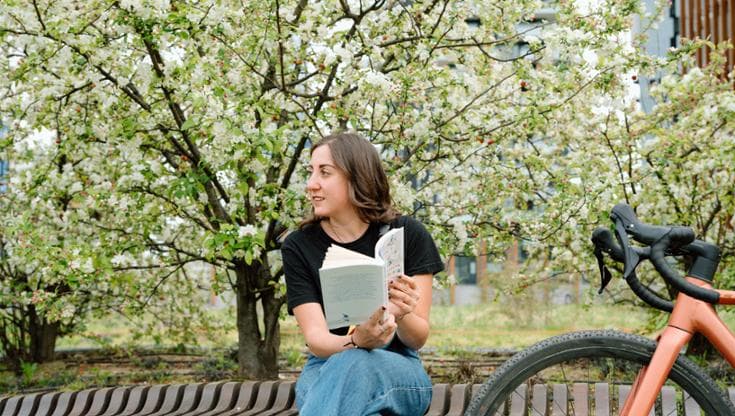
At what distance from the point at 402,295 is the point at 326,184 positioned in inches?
20.8

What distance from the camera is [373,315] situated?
255 centimetres

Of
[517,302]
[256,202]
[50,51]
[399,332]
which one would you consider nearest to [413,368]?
[399,332]

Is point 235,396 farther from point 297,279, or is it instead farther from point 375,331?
point 375,331

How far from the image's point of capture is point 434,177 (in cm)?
620

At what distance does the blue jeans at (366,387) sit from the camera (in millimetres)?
2605

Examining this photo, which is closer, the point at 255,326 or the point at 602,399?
the point at 602,399

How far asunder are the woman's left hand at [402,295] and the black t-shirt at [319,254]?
34 centimetres

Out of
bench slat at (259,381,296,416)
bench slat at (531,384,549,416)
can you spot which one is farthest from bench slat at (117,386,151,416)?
bench slat at (531,384,549,416)

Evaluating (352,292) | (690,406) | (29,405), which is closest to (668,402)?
(690,406)

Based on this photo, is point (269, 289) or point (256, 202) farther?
point (269, 289)

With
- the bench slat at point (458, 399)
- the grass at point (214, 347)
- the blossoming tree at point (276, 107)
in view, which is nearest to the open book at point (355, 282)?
the bench slat at point (458, 399)

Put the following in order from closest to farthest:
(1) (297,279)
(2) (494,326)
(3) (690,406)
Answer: (3) (690,406) < (1) (297,279) < (2) (494,326)

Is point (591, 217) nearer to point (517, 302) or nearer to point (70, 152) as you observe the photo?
point (70, 152)

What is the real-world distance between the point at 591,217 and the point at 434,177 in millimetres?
1156
